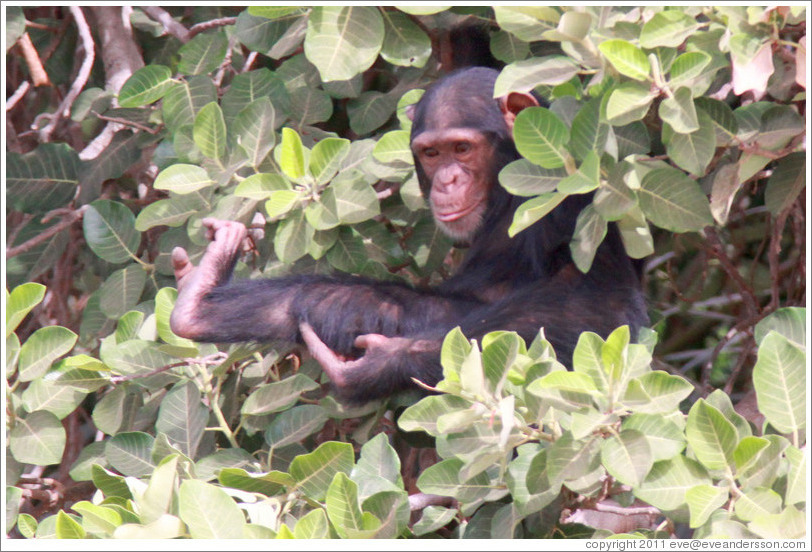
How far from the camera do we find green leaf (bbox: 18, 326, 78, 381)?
2723 millimetres

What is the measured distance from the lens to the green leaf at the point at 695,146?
8.07 feet

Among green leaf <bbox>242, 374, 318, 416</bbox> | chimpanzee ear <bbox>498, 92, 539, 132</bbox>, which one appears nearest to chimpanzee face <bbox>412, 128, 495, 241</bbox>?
chimpanzee ear <bbox>498, 92, 539, 132</bbox>

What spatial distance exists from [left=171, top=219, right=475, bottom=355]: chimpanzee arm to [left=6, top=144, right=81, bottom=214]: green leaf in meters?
0.74

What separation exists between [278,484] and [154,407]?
2.50 feet

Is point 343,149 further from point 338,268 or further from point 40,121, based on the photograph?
point 40,121

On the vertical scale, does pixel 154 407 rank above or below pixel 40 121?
below

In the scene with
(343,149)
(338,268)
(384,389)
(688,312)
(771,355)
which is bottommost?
(688,312)

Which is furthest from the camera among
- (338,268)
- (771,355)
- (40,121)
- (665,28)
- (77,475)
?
(40,121)

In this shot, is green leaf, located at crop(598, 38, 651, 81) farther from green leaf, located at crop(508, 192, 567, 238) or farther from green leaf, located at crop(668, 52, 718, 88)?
green leaf, located at crop(508, 192, 567, 238)

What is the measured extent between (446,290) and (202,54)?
3.71ft

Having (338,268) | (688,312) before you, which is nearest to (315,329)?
(338,268)

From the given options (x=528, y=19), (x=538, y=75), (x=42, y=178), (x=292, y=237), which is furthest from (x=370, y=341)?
(x=42, y=178)

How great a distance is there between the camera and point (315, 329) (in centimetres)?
321

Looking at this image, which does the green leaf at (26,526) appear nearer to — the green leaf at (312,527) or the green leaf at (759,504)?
the green leaf at (312,527)
